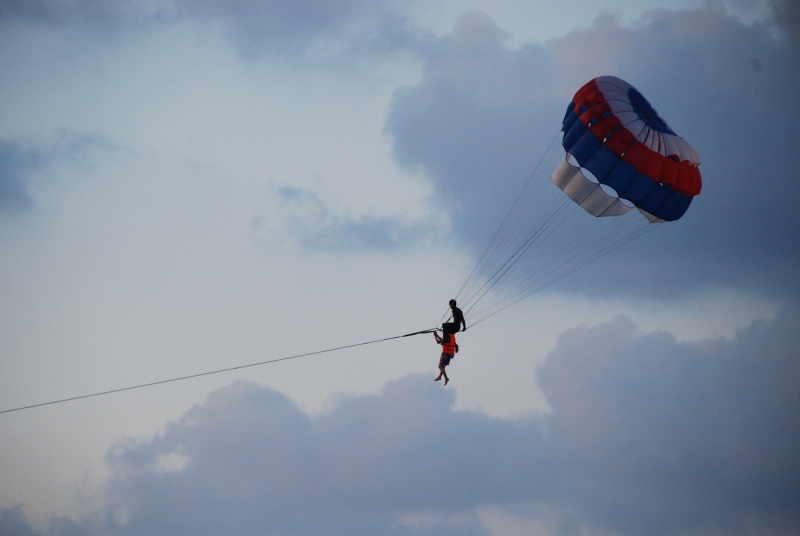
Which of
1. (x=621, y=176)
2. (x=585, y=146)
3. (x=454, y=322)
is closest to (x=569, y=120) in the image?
(x=585, y=146)

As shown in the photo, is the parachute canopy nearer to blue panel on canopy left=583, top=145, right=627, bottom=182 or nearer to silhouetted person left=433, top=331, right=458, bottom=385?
blue panel on canopy left=583, top=145, right=627, bottom=182

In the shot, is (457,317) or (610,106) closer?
(457,317)

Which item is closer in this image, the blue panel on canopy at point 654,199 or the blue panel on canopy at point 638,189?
the blue panel on canopy at point 638,189

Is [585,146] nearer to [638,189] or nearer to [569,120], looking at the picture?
[569,120]

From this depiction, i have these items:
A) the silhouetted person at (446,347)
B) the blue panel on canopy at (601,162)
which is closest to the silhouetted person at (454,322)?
the silhouetted person at (446,347)

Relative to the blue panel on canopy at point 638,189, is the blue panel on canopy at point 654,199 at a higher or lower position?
lower

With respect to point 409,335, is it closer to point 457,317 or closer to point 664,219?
point 457,317

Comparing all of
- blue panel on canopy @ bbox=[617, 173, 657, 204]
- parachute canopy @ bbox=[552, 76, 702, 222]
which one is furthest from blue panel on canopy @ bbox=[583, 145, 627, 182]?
blue panel on canopy @ bbox=[617, 173, 657, 204]

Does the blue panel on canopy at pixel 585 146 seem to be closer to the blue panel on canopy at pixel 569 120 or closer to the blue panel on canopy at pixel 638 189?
the blue panel on canopy at pixel 569 120

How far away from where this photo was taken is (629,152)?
97.8 feet

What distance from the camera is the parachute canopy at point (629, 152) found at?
1176 inches

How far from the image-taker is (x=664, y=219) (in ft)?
102

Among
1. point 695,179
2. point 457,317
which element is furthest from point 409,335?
point 695,179

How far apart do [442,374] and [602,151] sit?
9.47m
